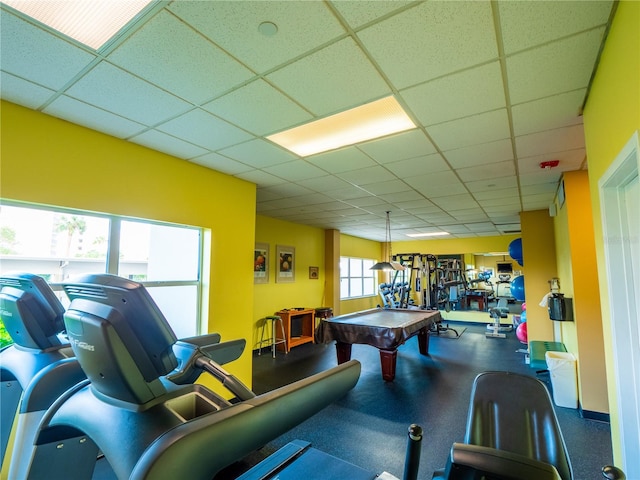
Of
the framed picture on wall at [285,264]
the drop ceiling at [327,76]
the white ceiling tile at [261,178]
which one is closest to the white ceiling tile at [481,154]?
the drop ceiling at [327,76]

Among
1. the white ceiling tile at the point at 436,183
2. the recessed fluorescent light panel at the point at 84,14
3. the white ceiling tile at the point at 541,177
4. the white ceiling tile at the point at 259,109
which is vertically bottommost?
the white ceiling tile at the point at 541,177

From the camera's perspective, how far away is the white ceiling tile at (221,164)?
10.3 feet

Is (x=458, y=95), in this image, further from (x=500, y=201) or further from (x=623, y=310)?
(x=500, y=201)

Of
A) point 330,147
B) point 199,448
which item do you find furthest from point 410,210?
point 199,448

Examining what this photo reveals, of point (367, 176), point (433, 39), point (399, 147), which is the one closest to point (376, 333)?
point (367, 176)

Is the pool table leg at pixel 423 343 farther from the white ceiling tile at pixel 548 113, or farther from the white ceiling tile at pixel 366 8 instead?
the white ceiling tile at pixel 366 8

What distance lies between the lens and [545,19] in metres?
1.42

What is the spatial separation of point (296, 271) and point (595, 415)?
5367 millimetres

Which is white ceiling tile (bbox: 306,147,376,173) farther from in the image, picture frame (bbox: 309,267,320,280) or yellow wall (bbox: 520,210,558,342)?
picture frame (bbox: 309,267,320,280)

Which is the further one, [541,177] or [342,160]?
[541,177]

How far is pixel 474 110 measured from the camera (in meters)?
2.24

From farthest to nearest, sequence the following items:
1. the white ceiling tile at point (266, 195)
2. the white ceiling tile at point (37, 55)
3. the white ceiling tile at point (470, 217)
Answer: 1. the white ceiling tile at point (470, 217)
2. the white ceiling tile at point (266, 195)
3. the white ceiling tile at point (37, 55)

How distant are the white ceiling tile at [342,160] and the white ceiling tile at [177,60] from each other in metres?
1.34

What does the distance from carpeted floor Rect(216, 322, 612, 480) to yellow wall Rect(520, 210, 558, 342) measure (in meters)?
0.69
